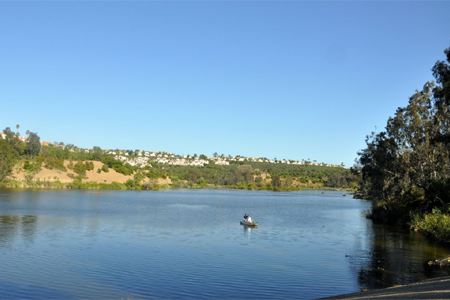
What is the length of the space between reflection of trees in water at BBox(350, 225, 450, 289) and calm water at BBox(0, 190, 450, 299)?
5cm

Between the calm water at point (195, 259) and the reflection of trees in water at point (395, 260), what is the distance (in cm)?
5

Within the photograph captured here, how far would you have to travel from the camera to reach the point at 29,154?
128 m

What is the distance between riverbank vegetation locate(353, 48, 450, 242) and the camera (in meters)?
35.8

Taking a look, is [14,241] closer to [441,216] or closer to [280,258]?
[280,258]

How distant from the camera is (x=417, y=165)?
40625mm

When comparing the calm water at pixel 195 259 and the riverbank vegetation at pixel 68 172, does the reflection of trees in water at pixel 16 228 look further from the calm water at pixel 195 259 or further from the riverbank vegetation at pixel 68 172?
the riverbank vegetation at pixel 68 172

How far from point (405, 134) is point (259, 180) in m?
159

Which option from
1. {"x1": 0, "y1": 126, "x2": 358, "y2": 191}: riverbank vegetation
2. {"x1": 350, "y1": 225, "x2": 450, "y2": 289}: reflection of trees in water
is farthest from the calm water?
{"x1": 0, "y1": 126, "x2": 358, "y2": 191}: riverbank vegetation

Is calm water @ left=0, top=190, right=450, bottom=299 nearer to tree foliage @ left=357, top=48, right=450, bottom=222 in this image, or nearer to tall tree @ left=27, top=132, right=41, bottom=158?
tree foliage @ left=357, top=48, right=450, bottom=222

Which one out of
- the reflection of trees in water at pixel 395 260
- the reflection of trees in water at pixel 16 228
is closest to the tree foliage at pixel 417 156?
the reflection of trees in water at pixel 395 260

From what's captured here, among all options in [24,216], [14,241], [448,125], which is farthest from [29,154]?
[448,125]

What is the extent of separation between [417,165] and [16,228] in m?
34.6

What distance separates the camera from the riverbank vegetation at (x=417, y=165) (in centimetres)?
3575

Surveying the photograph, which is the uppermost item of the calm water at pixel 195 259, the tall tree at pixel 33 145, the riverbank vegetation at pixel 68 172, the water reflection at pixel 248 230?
the tall tree at pixel 33 145
